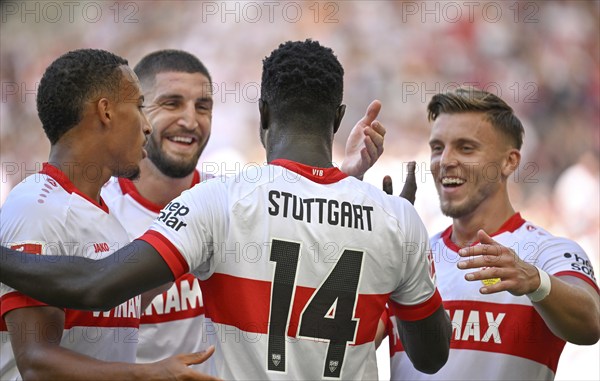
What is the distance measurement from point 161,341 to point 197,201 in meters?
1.95

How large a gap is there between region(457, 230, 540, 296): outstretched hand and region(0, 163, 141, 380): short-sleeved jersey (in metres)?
1.34

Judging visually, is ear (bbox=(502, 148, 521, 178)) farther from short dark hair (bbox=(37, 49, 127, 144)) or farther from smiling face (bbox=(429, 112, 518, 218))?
short dark hair (bbox=(37, 49, 127, 144))

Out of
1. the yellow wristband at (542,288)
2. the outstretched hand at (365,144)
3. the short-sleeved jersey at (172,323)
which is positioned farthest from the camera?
the short-sleeved jersey at (172,323)

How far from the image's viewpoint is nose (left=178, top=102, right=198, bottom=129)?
16.7 feet

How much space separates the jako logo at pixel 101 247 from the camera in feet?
10.2

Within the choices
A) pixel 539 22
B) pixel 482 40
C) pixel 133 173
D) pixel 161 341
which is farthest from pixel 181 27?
pixel 133 173

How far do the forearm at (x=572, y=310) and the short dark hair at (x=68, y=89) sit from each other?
6.89 ft

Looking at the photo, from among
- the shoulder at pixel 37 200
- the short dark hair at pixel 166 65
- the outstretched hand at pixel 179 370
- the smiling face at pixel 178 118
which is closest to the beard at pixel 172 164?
the smiling face at pixel 178 118

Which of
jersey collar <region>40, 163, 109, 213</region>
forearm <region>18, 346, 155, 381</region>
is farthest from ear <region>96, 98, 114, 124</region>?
forearm <region>18, 346, 155, 381</region>

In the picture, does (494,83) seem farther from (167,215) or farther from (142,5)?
(167,215)

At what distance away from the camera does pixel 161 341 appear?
15.0 ft

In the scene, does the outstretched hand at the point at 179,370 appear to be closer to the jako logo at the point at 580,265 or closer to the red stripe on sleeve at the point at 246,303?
the red stripe on sleeve at the point at 246,303

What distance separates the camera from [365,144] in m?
3.64

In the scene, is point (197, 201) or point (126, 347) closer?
point (197, 201)
